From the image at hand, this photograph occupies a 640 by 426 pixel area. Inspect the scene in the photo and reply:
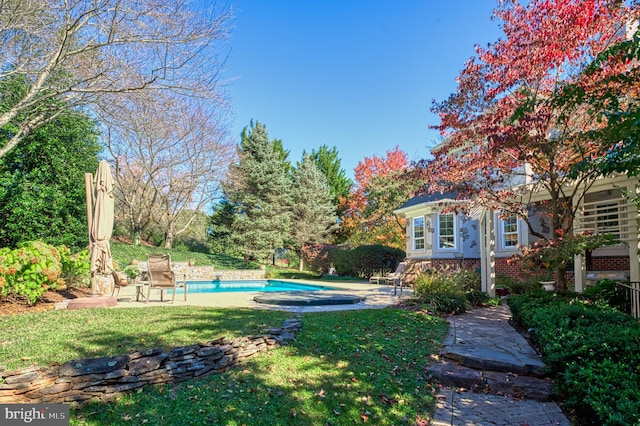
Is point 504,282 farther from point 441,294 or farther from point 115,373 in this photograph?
point 115,373

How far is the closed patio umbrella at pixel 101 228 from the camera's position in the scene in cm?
764

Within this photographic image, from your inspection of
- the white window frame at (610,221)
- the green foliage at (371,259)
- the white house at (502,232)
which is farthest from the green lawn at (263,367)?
the green foliage at (371,259)

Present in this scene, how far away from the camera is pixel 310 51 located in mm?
15695

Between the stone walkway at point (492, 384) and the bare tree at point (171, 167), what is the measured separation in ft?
55.2

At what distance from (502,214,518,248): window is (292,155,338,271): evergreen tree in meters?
12.9

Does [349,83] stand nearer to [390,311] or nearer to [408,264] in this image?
[408,264]

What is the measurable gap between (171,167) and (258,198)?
18.1 feet

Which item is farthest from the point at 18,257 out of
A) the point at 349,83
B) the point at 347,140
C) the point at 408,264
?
the point at 347,140

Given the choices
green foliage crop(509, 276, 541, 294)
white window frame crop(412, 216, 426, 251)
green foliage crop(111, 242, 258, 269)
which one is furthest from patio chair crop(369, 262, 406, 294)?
green foliage crop(111, 242, 258, 269)

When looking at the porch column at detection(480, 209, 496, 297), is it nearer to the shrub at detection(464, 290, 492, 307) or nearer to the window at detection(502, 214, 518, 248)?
the shrub at detection(464, 290, 492, 307)

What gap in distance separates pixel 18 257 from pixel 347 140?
28636 millimetres

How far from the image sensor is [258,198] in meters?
23.5

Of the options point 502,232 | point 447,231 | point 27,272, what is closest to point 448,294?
point 502,232

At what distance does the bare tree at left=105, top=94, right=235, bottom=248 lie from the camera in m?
19.2
